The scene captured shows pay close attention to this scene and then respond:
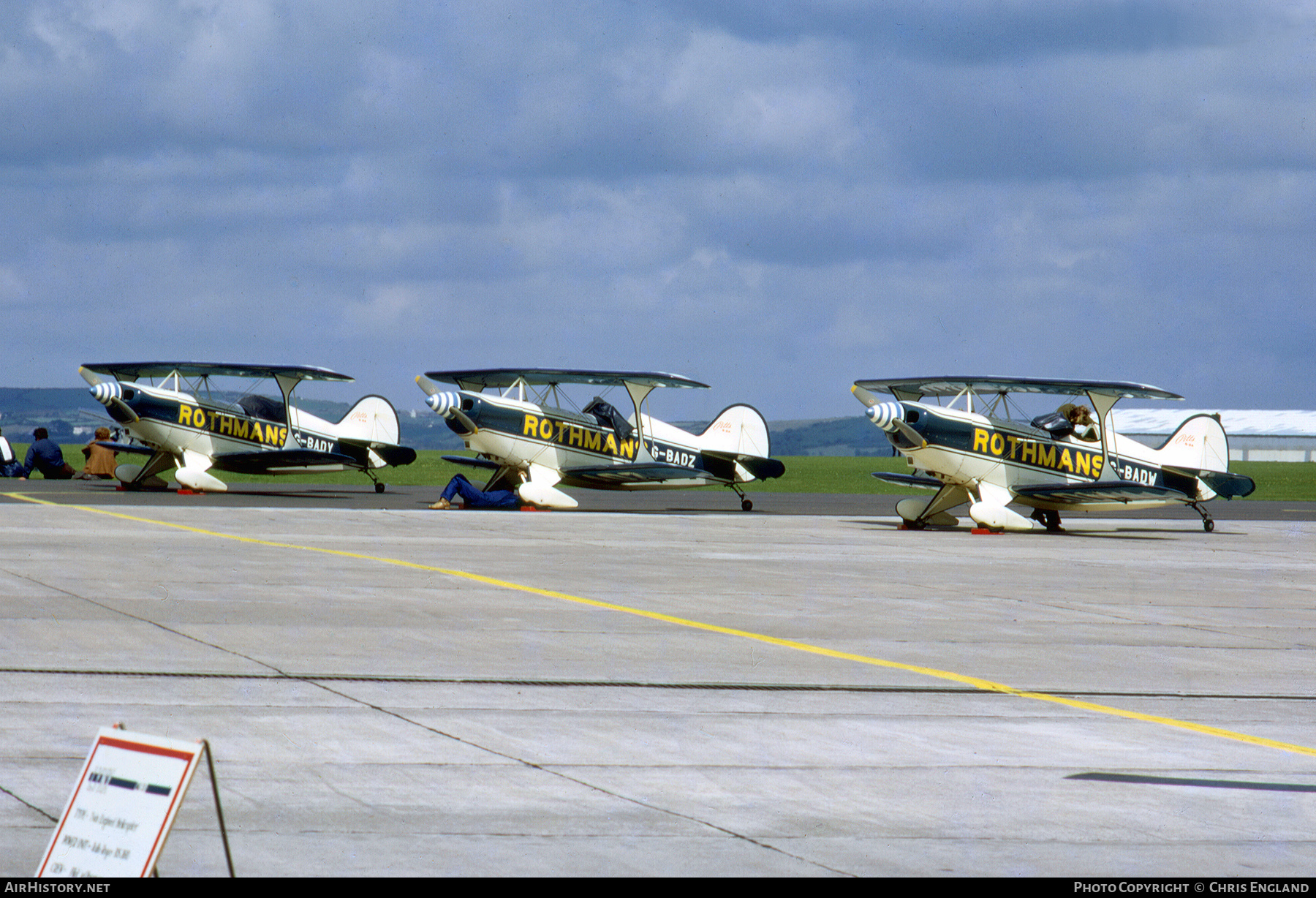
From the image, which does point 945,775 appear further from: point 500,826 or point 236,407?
point 236,407

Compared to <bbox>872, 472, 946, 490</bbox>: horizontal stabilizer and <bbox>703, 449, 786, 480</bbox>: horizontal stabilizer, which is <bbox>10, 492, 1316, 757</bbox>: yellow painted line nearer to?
<bbox>872, 472, 946, 490</bbox>: horizontal stabilizer

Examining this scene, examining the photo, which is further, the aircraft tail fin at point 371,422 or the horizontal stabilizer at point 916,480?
the aircraft tail fin at point 371,422

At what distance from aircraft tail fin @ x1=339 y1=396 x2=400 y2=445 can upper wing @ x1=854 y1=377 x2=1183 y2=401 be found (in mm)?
15503

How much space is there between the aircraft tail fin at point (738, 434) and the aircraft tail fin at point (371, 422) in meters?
9.28

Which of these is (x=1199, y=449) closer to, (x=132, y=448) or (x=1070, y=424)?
(x=1070, y=424)

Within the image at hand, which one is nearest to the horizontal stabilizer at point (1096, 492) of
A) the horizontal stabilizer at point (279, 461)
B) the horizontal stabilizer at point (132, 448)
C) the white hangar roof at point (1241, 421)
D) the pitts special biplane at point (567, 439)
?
the pitts special biplane at point (567, 439)

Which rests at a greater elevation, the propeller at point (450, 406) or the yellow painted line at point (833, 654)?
the propeller at point (450, 406)

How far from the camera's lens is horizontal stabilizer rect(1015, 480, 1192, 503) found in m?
26.5

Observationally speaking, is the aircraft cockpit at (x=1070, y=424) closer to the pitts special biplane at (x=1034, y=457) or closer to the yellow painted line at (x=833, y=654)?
the pitts special biplane at (x=1034, y=457)

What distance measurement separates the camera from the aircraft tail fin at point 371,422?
38.4 meters

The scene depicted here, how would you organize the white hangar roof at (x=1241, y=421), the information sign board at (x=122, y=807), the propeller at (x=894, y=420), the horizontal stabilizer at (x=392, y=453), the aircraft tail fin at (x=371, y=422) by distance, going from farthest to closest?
the white hangar roof at (x=1241, y=421) < the horizontal stabilizer at (x=392, y=453) < the aircraft tail fin at (x=371, y=422) < the propeller at (x=894, y=420) < the information sign board at (x=122, y=807)

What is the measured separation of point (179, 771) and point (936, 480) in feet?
82.2

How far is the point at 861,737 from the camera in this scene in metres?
7.38
